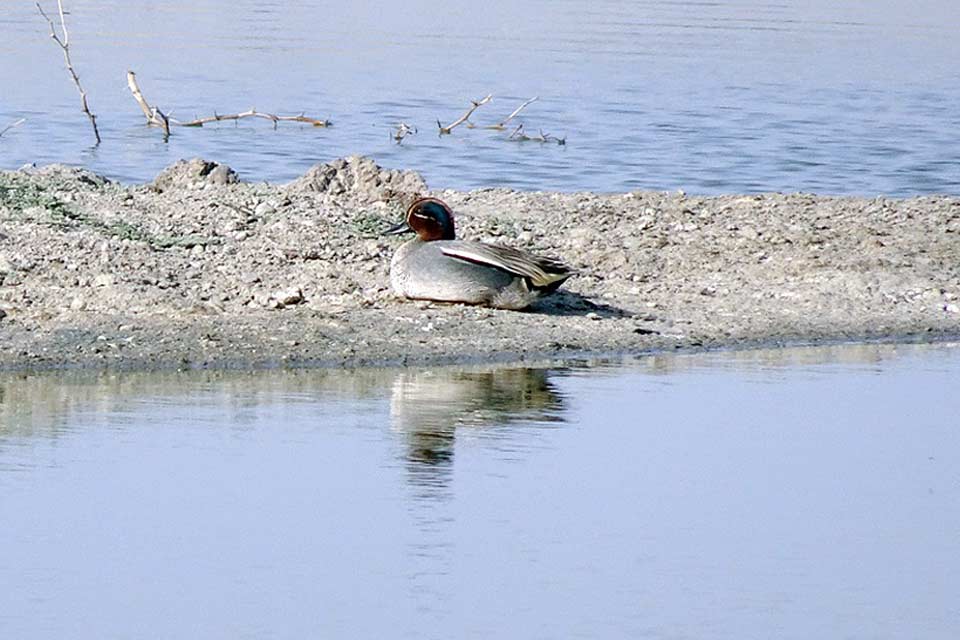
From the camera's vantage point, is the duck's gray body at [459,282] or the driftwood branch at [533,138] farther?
the driftwood branch at [533,138]

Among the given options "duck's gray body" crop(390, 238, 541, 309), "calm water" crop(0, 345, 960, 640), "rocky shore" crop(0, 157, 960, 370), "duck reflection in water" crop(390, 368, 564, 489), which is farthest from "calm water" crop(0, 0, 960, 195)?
"calm water" crop(0, 345, 960, 640)

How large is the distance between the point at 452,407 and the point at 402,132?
42.1 feet

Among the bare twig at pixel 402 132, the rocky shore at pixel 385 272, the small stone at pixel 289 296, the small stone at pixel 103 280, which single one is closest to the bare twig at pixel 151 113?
the bare twig at pixel 402 132

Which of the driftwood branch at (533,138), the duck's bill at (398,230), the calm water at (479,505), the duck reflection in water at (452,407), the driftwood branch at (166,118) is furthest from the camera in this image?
the driftwood branch at (533,138)

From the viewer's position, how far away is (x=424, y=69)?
31.6 metres

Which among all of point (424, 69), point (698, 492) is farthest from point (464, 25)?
point (698, 492)

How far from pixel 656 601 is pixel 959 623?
1.01 m

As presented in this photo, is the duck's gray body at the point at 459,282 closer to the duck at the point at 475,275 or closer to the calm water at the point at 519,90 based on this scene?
the duck at the point at 475,275

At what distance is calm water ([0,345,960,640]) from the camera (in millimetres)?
6969

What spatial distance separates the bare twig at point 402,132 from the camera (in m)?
22.4

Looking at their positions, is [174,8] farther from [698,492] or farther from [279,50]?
[698,492]

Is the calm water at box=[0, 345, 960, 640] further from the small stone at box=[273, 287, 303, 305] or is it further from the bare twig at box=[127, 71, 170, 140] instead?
the bare twig at box=[127, 71, 170, 140]

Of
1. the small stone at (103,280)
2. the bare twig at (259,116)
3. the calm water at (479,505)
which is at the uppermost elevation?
the bare twig at (259,116)

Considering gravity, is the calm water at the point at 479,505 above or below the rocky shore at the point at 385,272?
below
